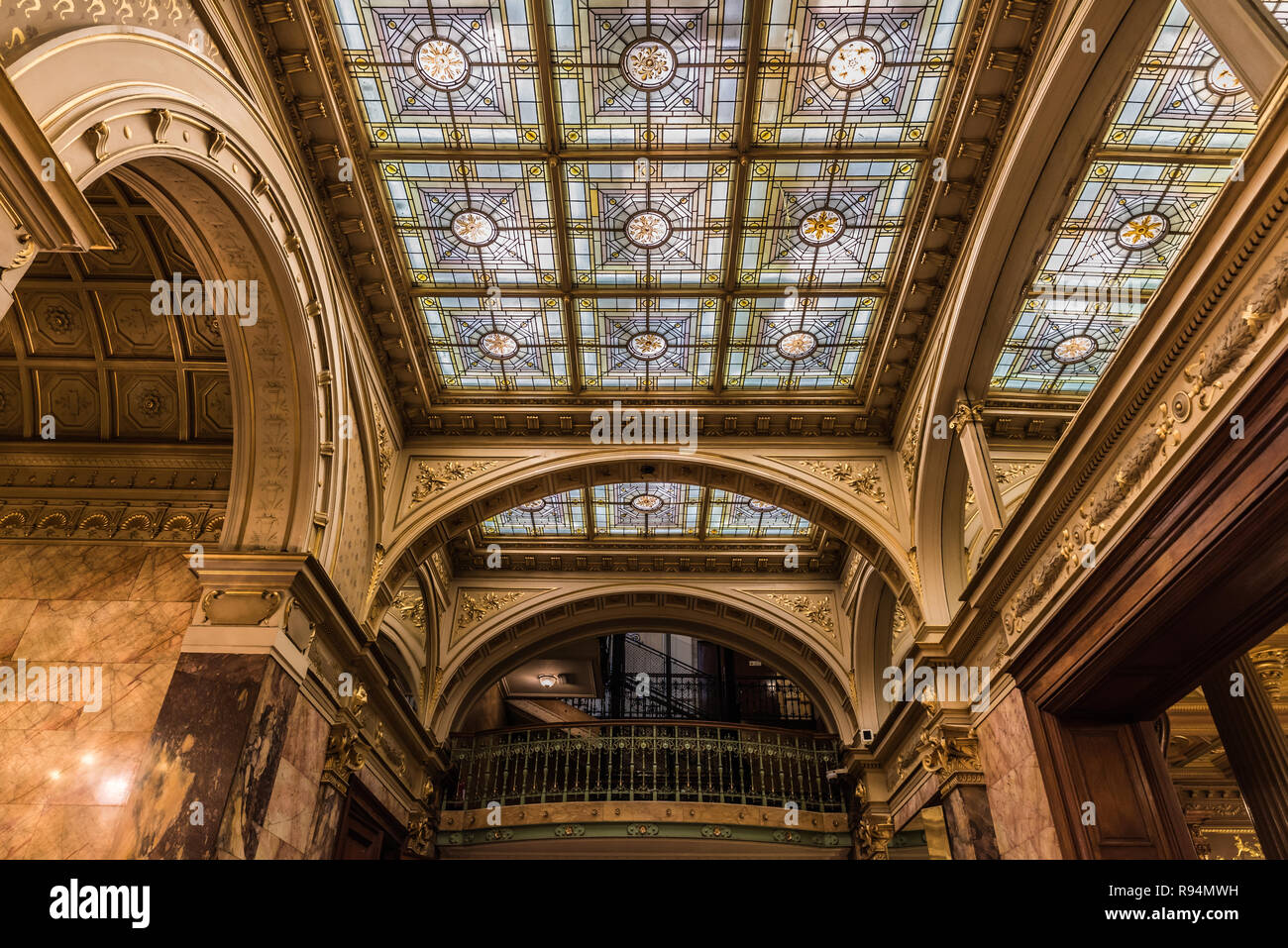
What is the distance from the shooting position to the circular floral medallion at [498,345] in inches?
389

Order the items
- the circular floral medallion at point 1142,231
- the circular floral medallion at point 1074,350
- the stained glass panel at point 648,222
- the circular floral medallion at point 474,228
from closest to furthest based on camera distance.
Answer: the circular floral medallion at point 1142,231, the stained glass panel at point 648,222, the circular floral medallion at point 474,228, the circular floral medallion at point 1074,350

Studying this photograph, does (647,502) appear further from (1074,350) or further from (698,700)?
(698,700)

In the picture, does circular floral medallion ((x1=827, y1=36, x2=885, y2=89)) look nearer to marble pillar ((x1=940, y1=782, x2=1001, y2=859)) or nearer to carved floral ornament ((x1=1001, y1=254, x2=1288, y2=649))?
carved floral ornament ((x1=1001, y1=254, x2=1288, y2=649))

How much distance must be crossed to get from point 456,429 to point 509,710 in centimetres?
1159

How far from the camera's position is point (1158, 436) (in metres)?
5.35

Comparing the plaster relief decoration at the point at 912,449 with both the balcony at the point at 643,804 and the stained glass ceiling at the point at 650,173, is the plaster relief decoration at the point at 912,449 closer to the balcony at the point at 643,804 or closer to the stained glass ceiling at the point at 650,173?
the stained glass ceiling at the point at 650,173

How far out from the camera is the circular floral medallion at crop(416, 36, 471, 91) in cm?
699

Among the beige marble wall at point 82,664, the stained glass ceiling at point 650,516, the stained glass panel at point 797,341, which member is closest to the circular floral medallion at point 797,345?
the stained glass panel at point 797,341

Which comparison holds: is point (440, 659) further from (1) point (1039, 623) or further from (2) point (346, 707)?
(1) point (1039, 623)

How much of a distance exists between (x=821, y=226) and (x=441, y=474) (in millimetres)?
5651

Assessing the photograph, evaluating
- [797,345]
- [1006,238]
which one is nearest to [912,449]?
[797,345]

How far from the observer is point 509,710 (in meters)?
20.5

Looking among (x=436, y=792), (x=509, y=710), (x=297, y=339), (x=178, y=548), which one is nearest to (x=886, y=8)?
(x=297, y=339)

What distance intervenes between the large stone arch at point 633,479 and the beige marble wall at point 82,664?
9.02 feet
